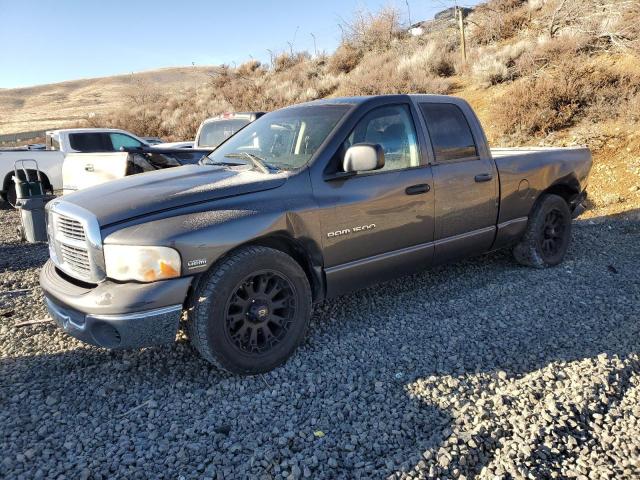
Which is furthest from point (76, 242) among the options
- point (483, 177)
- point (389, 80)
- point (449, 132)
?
point (389, 80)

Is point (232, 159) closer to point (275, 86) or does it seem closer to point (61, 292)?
point (61, 292)

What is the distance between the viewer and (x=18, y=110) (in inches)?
2726

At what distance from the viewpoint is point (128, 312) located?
9.70 ft

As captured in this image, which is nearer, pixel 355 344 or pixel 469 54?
pixel 355 344

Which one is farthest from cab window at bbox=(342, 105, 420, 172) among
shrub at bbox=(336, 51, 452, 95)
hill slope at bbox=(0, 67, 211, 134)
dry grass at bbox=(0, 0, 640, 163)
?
hill slope at bbox=(0, 67, 211, 134)

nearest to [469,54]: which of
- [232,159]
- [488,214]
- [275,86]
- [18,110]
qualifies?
[275,86]

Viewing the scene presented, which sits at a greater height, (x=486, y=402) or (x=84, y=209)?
(x=84, y=209)

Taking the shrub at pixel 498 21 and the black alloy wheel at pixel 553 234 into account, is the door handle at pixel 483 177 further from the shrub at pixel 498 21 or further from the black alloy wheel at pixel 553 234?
the shrub at pixel 498 21

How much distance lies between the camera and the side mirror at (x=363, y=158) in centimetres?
358

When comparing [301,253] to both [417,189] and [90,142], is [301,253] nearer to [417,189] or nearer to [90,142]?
[417,189]

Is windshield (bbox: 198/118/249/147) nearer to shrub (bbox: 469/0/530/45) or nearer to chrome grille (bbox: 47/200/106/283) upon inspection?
chrome grille (bbox: 47/200/106/283)

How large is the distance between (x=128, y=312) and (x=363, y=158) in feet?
6.12

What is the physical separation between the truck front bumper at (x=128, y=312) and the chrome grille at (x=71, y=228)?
0.36m

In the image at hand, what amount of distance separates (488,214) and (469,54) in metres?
14.0
